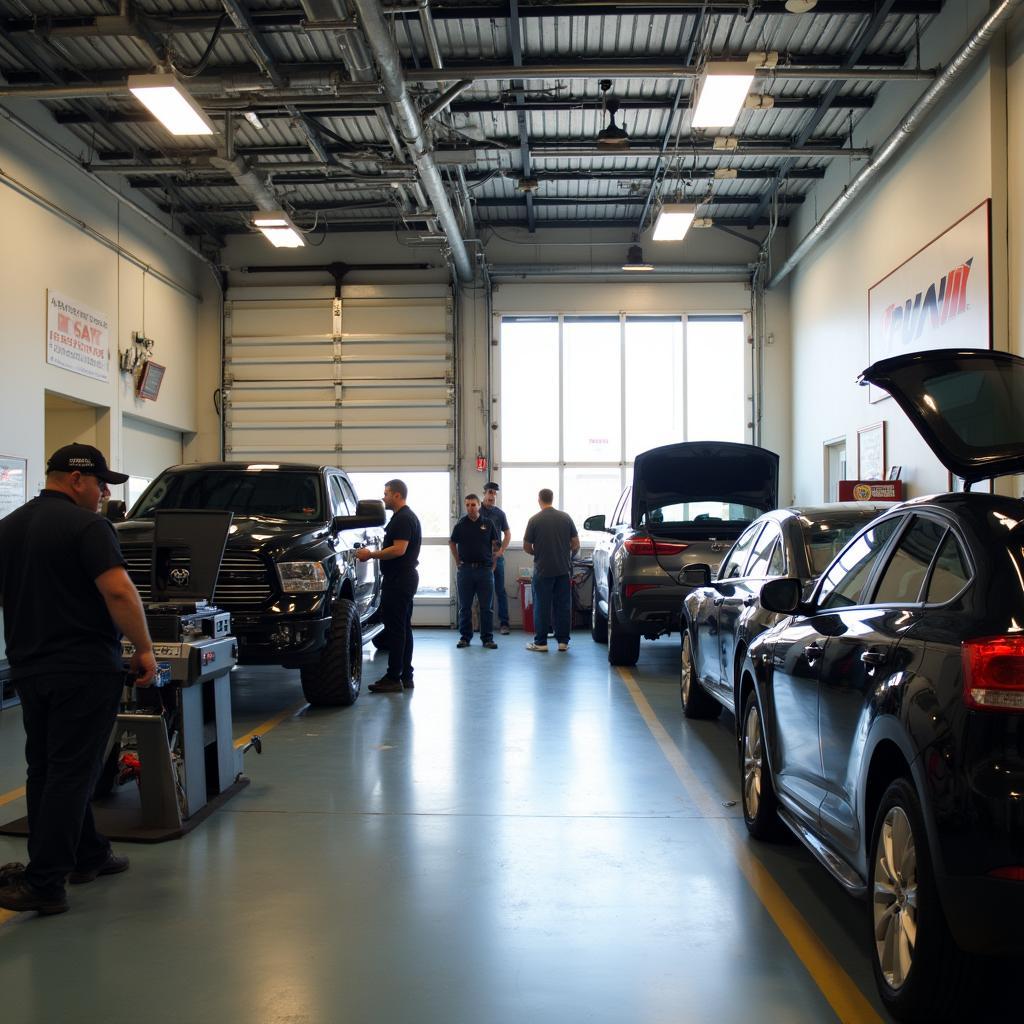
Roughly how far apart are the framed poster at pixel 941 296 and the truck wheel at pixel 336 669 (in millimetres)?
5980

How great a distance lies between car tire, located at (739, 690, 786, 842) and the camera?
470 cm

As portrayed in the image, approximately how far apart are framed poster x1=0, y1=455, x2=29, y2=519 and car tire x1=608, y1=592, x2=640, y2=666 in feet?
20.6

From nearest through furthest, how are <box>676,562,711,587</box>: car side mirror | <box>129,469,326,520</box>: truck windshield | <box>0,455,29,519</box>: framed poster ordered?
<box>676,562,711,587</box>: car side mirror
<box>129,469,326,520</box>: truck windshield
<box>0,455,29,519</box>: framed poster

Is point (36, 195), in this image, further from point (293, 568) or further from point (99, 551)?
point (99, 551)

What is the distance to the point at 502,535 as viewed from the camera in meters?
15.9

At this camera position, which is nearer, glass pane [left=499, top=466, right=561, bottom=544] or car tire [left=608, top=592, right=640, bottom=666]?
car tire [left=608, top=592, right=640, bottom=666]

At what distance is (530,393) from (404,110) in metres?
7.49

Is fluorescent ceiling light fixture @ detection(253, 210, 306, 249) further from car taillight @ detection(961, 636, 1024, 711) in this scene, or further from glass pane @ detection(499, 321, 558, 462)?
car taillight @ detection(961, 636, 1024, 711)

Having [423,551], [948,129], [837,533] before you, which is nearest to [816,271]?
[948,129]

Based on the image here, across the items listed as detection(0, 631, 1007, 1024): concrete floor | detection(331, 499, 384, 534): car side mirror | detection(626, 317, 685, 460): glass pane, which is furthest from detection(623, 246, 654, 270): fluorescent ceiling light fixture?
detection(0, 631, 1007, 1024): concrete floor

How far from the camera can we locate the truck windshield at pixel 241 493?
9.13m

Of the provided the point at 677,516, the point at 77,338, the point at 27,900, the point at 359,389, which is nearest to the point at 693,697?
the point at 677,516

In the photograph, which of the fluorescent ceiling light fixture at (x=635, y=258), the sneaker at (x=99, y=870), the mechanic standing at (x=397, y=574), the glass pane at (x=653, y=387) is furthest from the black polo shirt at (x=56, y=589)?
the fluorescent ceiling light fixture at (x=635, y=258)

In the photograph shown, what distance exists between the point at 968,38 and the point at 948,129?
54.1 inches
